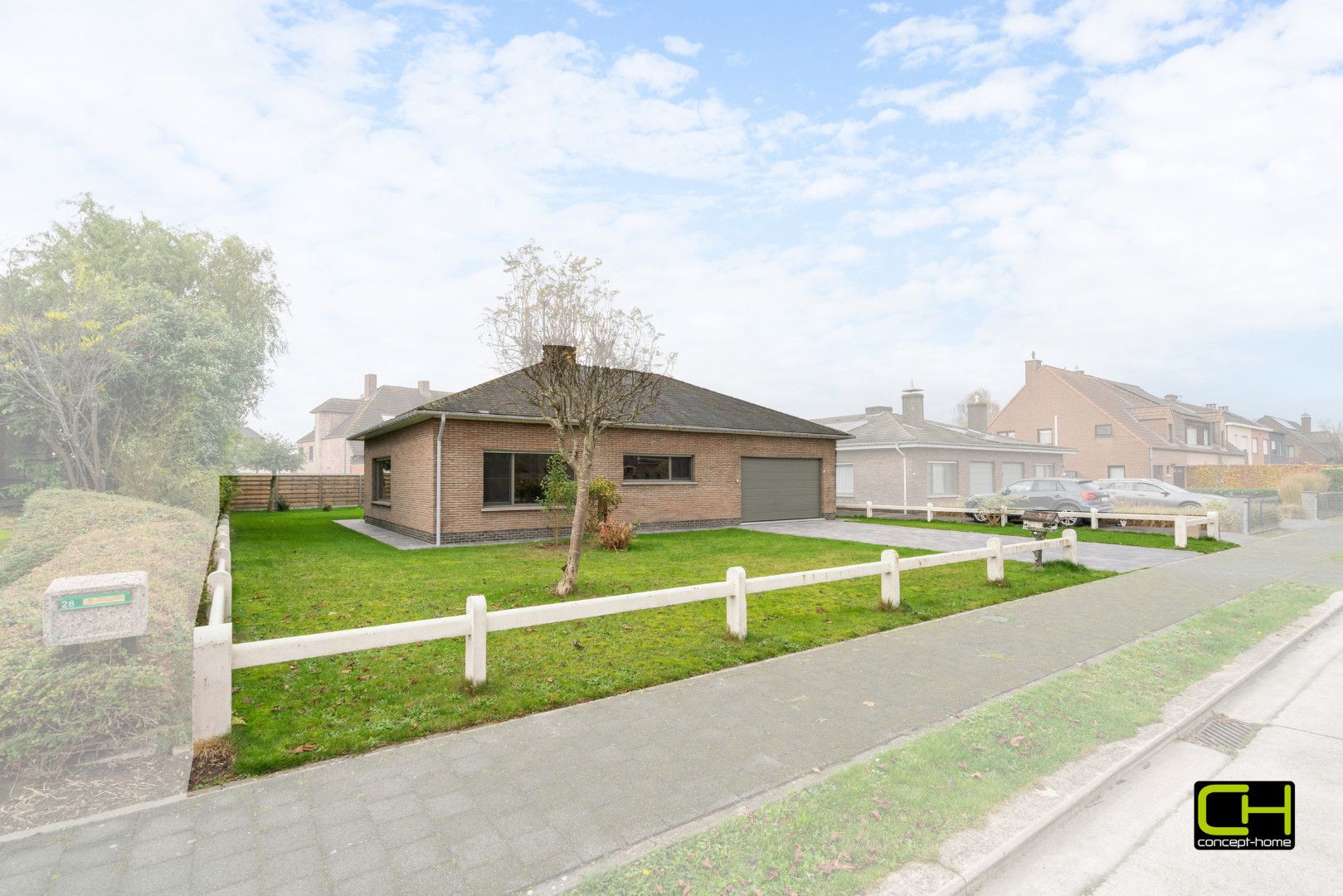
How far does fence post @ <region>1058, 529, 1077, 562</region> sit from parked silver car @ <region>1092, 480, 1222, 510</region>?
1244cm

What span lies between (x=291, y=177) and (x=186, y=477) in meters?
12.0

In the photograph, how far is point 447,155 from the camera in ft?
36.5

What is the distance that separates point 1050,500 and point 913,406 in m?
11.8

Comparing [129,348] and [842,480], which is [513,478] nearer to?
[129,348]

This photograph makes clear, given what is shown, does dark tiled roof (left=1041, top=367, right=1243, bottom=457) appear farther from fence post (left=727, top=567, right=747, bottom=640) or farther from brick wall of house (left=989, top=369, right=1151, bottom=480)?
fence post (left=727, top=567, right=747, bottom=640)

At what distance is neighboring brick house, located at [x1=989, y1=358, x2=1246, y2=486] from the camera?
37000 millimetres

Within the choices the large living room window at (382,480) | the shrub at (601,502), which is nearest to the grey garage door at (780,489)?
the shrub at (601,502)

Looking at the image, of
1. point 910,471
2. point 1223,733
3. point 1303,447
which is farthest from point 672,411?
point 1303,447

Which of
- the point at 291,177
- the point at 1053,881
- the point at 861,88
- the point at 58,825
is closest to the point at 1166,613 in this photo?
the point at 1053,881

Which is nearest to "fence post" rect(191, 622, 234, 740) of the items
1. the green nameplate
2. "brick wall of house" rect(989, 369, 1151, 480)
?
the green nameplate

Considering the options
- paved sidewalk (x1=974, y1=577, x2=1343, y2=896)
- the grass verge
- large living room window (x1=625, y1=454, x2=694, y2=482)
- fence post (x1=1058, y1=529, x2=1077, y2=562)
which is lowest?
paved sidewalk (x1=974, y1=577, x2=1343, y2=896)

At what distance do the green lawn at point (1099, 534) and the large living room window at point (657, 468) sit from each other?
7.21 m

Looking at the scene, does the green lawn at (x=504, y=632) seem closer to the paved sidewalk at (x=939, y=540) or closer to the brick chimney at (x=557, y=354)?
the paved sidewalk at (x=939, y=540)

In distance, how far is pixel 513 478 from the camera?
620 inches
